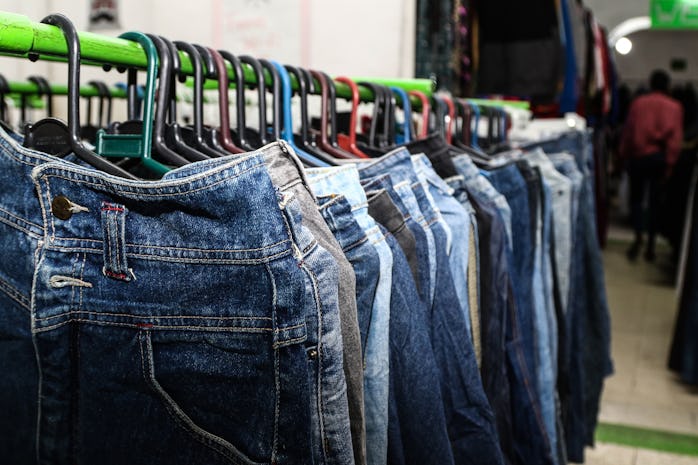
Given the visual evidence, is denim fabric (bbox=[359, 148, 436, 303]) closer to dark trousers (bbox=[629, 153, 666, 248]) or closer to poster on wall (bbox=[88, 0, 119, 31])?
poster on wall (bbox=[88, 0, 119, 31])

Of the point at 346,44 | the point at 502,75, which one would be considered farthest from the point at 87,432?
the point at 502,75

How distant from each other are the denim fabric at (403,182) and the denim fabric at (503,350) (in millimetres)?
212

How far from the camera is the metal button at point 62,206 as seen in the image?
754 millimetres

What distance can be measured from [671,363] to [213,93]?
9.36ft

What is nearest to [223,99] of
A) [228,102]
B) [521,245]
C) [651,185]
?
[228,102]

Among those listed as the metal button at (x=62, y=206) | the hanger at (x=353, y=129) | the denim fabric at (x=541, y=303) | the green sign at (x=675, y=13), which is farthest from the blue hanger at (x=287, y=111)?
the green sign at (x=675, y=13)

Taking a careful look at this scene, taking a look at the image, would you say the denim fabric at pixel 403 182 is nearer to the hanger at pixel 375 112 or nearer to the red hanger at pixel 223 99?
the red hanger at pixel 223 99

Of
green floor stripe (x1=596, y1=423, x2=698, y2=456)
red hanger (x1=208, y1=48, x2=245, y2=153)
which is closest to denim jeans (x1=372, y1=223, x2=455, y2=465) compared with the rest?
red hanger (x1=208, y1=48, x2=245, y2=153)

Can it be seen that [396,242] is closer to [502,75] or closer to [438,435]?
[438,435]

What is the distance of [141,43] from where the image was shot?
943 mm

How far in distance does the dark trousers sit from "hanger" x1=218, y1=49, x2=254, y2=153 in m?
6.57

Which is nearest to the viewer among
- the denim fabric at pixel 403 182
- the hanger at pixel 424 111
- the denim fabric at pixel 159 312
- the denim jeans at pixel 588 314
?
the denim fabric at pixel 159 312

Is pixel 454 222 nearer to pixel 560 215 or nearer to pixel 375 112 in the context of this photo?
pixel 375 112

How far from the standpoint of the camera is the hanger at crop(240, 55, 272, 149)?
112 centimetres
